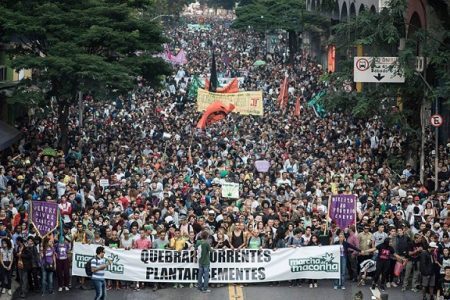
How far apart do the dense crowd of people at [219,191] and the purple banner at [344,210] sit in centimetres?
Result: 22

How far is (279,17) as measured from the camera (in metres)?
94.4

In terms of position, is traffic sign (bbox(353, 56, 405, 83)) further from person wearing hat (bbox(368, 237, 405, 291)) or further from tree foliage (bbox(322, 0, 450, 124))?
person wearing hat (bbox(368, 237, 405, 291))

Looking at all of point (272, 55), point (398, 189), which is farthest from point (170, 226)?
point (272, 55)

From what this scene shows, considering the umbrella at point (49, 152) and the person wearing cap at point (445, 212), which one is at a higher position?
the umbrella at point (49, 152)

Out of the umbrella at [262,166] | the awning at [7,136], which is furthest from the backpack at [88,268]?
the awning at [7,136]

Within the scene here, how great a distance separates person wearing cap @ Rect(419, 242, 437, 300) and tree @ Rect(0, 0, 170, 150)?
1830cm

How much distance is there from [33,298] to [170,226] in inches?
131

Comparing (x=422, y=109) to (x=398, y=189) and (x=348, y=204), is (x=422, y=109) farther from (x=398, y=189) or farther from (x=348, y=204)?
(x=348, y=204)

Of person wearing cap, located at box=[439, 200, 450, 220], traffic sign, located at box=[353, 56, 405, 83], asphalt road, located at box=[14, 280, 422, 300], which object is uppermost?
traffic sign, located at box=[353, 56, 405, 83]

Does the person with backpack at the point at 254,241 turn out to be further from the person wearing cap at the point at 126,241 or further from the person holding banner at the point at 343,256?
the person wearing cap at the point at 126,241

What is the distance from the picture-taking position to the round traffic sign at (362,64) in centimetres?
3738

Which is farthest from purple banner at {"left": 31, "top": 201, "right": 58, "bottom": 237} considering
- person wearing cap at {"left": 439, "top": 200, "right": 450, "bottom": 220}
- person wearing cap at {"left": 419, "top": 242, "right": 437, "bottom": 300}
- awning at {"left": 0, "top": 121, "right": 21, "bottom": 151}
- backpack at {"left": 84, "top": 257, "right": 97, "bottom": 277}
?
awning at {"left": 0, "top": 121, "right": 21, "bottom": 151}

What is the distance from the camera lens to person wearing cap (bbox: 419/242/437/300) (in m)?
24.5

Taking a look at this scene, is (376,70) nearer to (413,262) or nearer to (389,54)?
(389,54)
